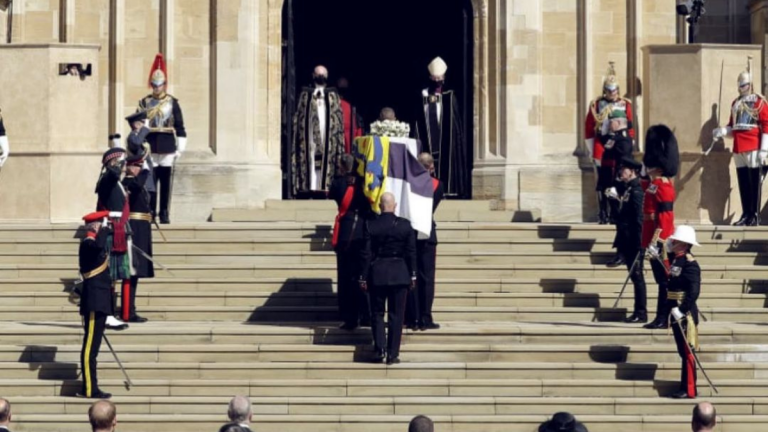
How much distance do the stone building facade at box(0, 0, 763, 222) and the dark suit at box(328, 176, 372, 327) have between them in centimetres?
626

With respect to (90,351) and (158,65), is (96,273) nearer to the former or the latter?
(90,351)

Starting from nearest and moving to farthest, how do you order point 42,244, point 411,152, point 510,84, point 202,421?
point 202,421
point 411,152
point 42,244
point 510,84

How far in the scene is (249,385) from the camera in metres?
19.7

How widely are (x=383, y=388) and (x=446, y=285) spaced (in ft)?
9.99

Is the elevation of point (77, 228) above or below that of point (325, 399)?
above

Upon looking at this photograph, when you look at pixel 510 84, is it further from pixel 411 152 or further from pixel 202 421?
pixel 202 421

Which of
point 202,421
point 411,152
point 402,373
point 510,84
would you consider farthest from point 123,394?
point 510,84

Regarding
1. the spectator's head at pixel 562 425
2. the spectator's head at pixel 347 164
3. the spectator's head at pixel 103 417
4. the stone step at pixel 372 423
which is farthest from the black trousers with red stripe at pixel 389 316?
the spectator's head at pixel 562 425

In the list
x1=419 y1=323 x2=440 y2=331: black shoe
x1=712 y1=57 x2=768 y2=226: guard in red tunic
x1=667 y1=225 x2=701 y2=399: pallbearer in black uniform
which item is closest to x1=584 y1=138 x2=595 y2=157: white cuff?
x1=712 y1=57 x2=768 y2=226: guard in red tunic

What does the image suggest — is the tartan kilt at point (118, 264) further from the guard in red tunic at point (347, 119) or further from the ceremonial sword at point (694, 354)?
the guard in red tunic at point (347, 119)

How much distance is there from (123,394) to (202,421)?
1011 mm

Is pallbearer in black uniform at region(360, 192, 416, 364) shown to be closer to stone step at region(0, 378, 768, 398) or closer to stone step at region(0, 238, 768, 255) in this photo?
stone step at region(0, 378, 768, 398)

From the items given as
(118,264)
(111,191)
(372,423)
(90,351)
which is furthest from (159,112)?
(372,423)

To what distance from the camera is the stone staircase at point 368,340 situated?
1927 centimetres
